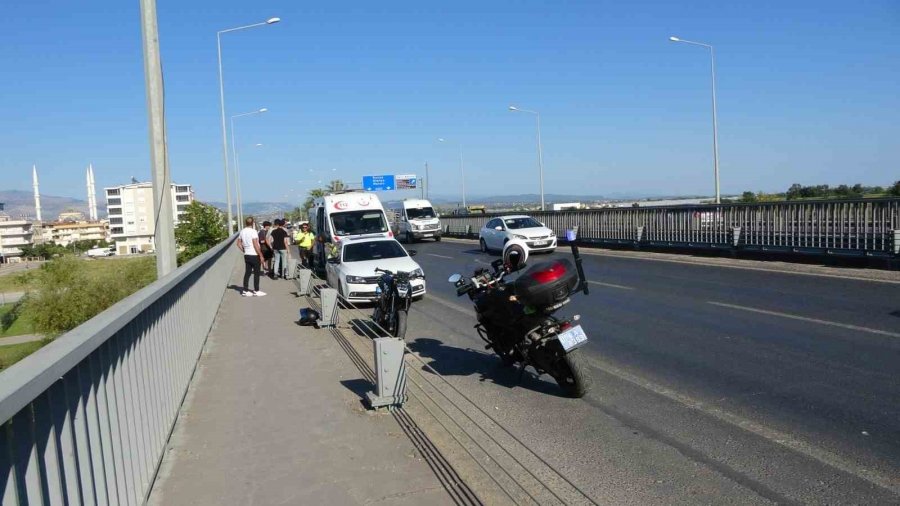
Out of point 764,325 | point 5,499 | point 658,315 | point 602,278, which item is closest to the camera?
point 5,499

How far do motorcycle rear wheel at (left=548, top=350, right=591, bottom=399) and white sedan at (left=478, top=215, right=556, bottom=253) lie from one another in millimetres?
18334

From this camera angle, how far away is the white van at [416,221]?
40.7 m

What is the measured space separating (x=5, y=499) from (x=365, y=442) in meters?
3.43

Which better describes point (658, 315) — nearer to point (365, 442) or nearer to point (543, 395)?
point (543, 395)

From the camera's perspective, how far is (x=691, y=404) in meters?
6.51

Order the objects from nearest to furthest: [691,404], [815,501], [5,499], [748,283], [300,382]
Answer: [5,499]
[815,501]
[691,404]
[300,382]
[748,283]

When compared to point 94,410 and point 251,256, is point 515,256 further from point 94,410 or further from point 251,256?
point 251,256

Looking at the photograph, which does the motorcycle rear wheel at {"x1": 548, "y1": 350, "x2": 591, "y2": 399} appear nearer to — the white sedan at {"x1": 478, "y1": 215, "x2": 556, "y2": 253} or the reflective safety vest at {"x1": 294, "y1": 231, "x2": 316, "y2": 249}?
the white sedan at {"x1": 478, "y1": 215, "x2": 556, "y2": 253}

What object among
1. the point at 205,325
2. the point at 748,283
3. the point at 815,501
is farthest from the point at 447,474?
the point at 748,283

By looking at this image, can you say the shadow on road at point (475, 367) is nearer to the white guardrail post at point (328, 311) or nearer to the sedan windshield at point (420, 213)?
the white guardrail post at point (328, 311)

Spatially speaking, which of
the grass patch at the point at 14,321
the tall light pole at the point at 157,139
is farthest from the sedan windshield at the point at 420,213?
the tall light pole at the point at 157,139

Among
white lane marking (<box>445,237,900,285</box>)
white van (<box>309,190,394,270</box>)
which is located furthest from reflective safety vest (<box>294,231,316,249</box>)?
white lane marking (<box>445,237,900,285</box>)

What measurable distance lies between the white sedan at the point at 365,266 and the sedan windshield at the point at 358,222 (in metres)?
4.97

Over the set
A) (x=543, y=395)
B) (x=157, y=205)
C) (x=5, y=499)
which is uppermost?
(x=157, y=205)
